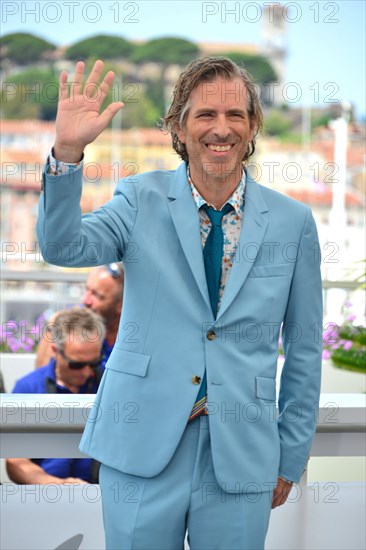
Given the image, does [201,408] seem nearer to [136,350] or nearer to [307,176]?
[136,350]

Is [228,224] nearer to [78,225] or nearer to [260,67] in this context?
[78,225]

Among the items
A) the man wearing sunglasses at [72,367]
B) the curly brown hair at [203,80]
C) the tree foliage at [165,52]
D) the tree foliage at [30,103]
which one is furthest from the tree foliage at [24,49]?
the curly brown hair at [203,80]

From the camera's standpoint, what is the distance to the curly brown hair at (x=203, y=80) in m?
1.24

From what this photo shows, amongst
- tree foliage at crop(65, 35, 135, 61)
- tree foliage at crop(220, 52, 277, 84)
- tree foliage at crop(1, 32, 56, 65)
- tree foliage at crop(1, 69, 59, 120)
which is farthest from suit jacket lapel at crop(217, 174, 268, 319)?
tree foliage at crop(1, 32, 56, 65)

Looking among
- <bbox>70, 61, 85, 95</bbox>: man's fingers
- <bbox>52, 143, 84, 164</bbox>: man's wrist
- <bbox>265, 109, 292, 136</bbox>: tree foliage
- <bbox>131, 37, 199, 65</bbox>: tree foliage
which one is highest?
<bbox>131, 37, 199, 65</bbox>: tree foliage

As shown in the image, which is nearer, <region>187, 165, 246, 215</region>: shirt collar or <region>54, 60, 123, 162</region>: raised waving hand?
<region>54, 60, 123, 162</region>: raised waving hand

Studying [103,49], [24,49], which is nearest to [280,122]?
[103,49]

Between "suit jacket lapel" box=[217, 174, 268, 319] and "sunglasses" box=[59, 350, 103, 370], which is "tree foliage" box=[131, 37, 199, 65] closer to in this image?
"sunglasses" box=[59, 350, 103, 370]

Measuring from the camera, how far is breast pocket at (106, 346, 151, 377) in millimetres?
1207

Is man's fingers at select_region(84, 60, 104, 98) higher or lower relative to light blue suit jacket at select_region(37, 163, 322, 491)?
higher

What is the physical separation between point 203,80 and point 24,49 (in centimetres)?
3929

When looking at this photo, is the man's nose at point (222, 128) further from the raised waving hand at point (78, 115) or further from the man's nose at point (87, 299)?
the man's nose at point (87, 299)

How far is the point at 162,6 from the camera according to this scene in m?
45.4

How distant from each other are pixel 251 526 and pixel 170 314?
0.32m
